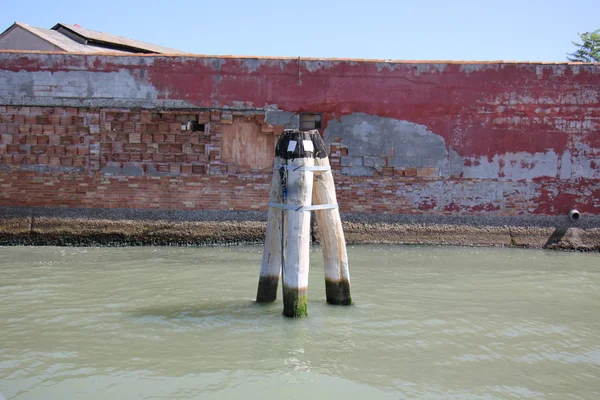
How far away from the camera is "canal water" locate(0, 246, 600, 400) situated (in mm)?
3887

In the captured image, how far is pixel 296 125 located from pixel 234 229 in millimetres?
2013

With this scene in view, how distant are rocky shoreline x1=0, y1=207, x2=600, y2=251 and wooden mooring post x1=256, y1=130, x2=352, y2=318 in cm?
421

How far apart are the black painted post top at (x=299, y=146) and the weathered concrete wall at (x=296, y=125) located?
469cm

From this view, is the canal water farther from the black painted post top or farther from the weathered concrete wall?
the weathered concrete wall

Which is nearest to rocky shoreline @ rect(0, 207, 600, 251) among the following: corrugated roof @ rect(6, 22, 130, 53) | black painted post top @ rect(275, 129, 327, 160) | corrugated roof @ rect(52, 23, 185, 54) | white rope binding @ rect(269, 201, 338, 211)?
white rope binding @ rect(269, 201, 338, 211)

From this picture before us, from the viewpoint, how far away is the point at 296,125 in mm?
10172

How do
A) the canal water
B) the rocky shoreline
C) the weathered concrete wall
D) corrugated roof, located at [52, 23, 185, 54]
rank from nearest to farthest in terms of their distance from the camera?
the canal water
the rocky shoreline
the weathered concrete wall
corrugated roof, located at [52, 23, 185, 54]

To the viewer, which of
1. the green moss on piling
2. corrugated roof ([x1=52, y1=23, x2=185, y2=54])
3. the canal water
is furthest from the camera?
corrugated roof ([x1=52, y1=23, x2=185, y2=54])

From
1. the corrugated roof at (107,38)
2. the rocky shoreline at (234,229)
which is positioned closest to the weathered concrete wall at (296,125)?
the rocky shoreline at (234,229)

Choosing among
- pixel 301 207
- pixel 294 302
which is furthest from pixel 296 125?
pixel 294 302

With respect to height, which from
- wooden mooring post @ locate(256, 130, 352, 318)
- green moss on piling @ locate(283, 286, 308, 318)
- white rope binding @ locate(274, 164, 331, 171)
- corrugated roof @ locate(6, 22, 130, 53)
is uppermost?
corrugated roof @ locate(6, 22, 130, 53)

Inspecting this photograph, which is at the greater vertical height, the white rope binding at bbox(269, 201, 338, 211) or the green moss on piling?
the white rope binding at bbox(269, 201, 338, 211)

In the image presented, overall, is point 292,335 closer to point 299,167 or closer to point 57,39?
point 299,167

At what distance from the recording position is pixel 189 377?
3.96 m
